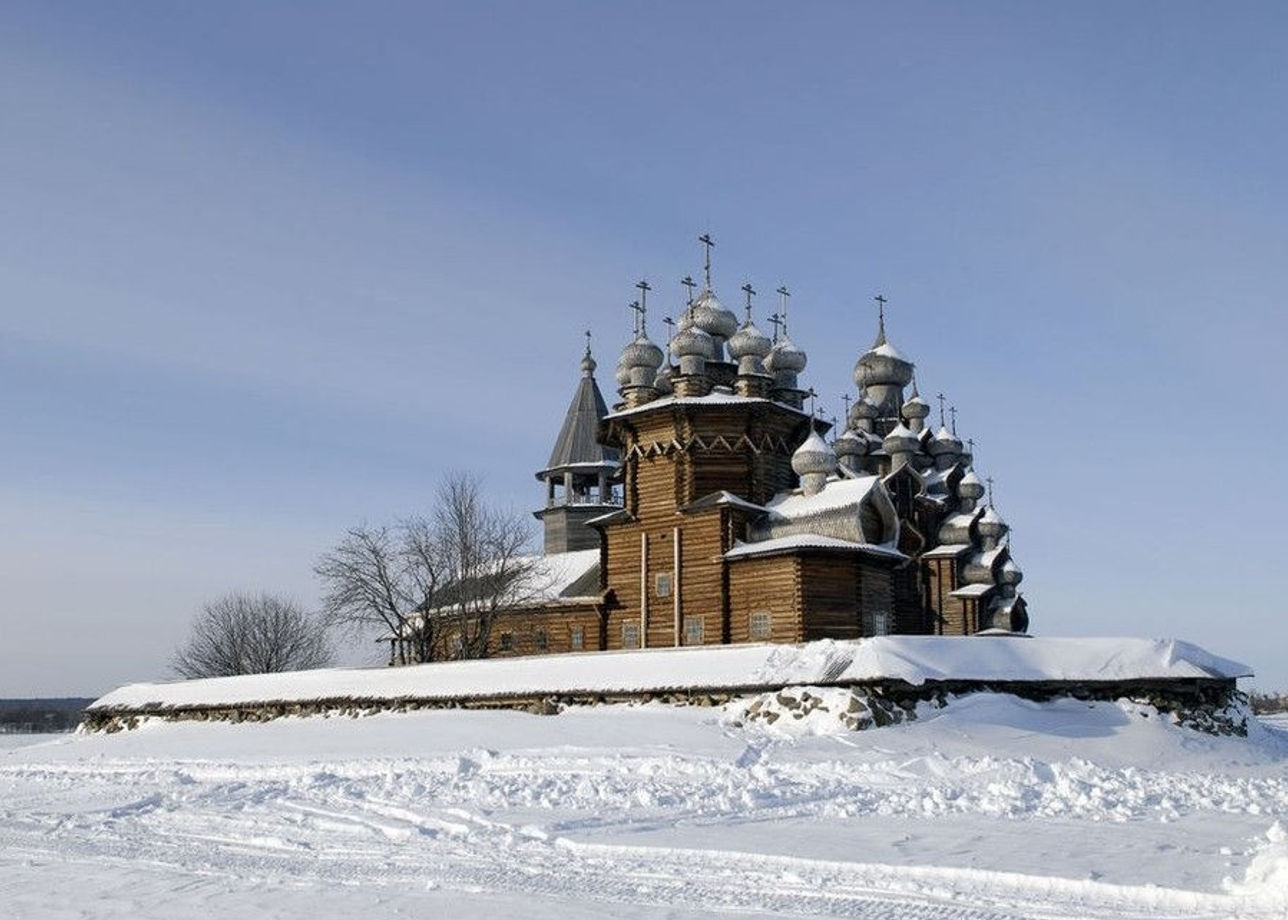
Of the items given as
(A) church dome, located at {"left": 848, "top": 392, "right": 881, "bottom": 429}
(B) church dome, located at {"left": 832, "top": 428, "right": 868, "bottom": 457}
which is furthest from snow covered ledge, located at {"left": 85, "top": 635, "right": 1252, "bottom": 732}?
(A) church dome, located at {"left": 848, "top": 392, "right": 881, "bottom": 429}

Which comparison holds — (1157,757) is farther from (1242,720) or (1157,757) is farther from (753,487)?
(753,487)

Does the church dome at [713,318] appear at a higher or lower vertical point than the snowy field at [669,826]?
higher

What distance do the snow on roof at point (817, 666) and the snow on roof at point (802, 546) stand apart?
22.3 feet

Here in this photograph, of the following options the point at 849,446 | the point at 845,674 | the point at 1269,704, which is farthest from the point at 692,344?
the point at 1269,704

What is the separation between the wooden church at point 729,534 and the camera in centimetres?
3234

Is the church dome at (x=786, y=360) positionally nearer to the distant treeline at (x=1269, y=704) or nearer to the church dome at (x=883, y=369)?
the church dome at (x=883, y=369)

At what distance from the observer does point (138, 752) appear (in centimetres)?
2606

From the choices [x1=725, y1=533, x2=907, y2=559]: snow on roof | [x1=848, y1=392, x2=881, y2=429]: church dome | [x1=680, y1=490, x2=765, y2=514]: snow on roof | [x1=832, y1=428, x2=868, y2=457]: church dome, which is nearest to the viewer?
[x1=725, y1=533, x2=907, y2=559]: snow on roof

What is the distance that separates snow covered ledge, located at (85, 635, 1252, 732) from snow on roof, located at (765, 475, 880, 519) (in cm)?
785

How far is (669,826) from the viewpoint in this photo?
1194 cm

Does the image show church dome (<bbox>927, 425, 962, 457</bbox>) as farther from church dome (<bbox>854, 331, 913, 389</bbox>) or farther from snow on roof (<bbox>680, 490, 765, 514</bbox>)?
snow on roof (<bbox>680, 490, 765, 514</bbox>)

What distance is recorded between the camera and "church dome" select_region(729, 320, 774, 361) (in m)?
36.6

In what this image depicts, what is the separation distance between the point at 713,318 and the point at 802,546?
10.8 m

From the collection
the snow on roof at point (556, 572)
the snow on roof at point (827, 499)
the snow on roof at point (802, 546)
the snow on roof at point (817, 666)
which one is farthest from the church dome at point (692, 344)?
the snow on roof at point (817, 666)
